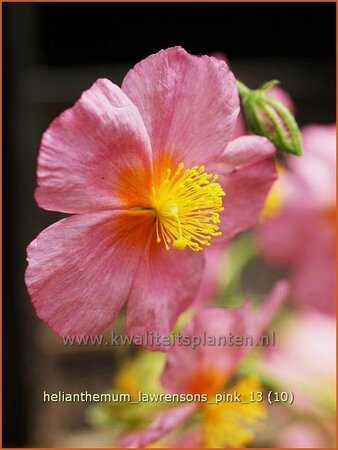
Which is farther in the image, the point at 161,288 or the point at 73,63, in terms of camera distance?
the point at 73,63

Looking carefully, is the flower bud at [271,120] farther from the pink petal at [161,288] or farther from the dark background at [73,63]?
the dark background at [73,63]

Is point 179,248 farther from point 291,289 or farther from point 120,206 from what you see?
point 291,289

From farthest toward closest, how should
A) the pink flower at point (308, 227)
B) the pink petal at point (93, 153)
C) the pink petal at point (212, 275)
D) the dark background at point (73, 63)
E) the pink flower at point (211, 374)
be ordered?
the dark background at point (73, 63), the pink flower at point (308, 227), the pink petal at point (212, 275), the pink flower at point (211, 374), the pink petal at point (93, 153)

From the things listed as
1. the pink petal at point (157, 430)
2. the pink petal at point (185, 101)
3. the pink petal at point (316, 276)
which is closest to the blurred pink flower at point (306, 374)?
the pink petal at point (316, 276)

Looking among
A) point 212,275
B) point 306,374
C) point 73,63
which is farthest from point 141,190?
point 73,63

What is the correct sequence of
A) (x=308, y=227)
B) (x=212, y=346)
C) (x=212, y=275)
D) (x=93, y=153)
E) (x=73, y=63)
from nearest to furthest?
1. (x=93, y=153)
2. (x=212, y=346)
3. (x=212, y=275)
4. (x=308, y=227)
5. (x=73, y=63)

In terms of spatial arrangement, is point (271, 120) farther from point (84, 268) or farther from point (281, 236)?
point (281, 236)

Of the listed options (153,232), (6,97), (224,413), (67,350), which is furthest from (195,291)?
(67,350)
